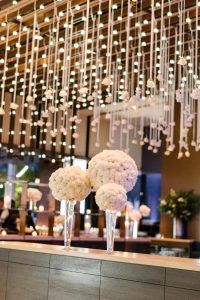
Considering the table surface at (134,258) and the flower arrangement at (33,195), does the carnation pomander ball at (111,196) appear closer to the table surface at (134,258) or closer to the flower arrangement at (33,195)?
the table surface at (134,258)

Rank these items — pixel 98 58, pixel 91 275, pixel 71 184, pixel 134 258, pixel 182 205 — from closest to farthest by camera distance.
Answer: pixel 134 258 → pixel 91 275 → pixel 71 184 → pixel 98 58 → pixel 182 205

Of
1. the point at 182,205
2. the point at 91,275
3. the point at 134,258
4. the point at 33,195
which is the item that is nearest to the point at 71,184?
the point at 91,275

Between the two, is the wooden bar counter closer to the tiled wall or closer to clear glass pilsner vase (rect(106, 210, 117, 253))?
the tiled wall

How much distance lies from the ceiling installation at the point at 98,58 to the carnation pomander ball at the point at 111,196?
1291mm

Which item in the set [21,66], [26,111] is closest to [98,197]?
[21,66]

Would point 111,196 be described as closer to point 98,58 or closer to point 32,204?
point 98,58

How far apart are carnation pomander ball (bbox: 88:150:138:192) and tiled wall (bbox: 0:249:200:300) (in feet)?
1.93

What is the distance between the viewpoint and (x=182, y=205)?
420 inches

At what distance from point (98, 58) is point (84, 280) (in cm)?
435

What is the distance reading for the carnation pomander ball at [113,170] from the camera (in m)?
3.65

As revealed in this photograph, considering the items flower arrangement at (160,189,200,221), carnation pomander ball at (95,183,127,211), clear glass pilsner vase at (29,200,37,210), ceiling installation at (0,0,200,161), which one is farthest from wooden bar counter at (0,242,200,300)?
flower arrangement at (160,189,200,221)

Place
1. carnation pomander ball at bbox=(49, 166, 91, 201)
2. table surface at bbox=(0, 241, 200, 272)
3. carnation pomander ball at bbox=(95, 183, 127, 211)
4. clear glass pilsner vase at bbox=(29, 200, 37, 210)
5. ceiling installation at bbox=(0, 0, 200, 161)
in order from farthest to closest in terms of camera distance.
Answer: clear glass pilsner vase at bbox=(29, 200, 37, 210), ceiling installation at bbox=(0, 0, 200, 161), carnation pomander ball at bbox=(49, 166, 91, 201), carnation pomander ball at bbox=(95, 183, 127, 211), table surface at bbox=(0, 241, 200, 272)

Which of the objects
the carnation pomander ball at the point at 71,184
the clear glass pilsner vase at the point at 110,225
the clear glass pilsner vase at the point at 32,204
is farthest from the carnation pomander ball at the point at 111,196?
the clear glass pilsner vase at the point at 32,204

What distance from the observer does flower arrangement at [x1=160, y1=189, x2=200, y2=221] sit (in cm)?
1065
